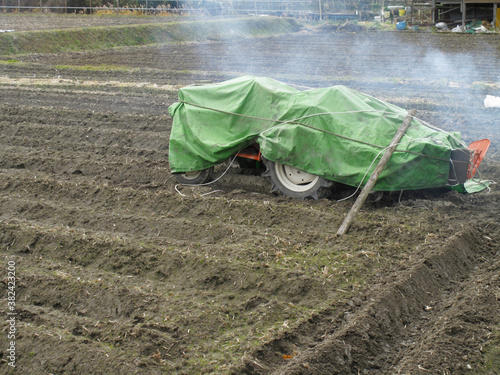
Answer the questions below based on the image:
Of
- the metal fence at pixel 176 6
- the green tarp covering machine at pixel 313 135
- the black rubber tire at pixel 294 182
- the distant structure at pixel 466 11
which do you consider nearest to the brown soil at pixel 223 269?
the black rubber tire at pixel 294 182

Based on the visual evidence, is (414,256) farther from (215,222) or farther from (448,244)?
(215,222)

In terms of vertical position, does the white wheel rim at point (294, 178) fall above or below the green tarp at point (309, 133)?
below

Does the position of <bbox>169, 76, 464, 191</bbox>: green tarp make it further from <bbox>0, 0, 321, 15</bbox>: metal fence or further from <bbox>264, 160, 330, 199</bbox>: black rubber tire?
<bbox>0, 0, 321, 15</bbox>: metal fence

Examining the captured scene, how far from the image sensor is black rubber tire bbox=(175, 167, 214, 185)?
8086 millimetres

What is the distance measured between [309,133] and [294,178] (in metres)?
0.74

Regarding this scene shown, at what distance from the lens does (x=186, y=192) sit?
7.66m

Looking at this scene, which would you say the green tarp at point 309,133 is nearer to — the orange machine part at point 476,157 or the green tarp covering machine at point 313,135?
the green tarp covering machine at point 313,135

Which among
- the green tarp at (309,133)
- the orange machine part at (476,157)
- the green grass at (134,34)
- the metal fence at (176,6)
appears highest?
the metal fence at (176,6)

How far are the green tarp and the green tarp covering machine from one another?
0.5 inches

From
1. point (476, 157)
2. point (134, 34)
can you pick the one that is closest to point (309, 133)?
point (476, 157)

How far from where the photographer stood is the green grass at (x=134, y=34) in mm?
24000

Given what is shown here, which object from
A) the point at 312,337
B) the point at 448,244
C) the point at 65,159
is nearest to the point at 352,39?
the point at 65,159

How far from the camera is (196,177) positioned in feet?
26.6

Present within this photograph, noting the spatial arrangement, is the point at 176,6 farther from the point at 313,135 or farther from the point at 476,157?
the point at 476,157
